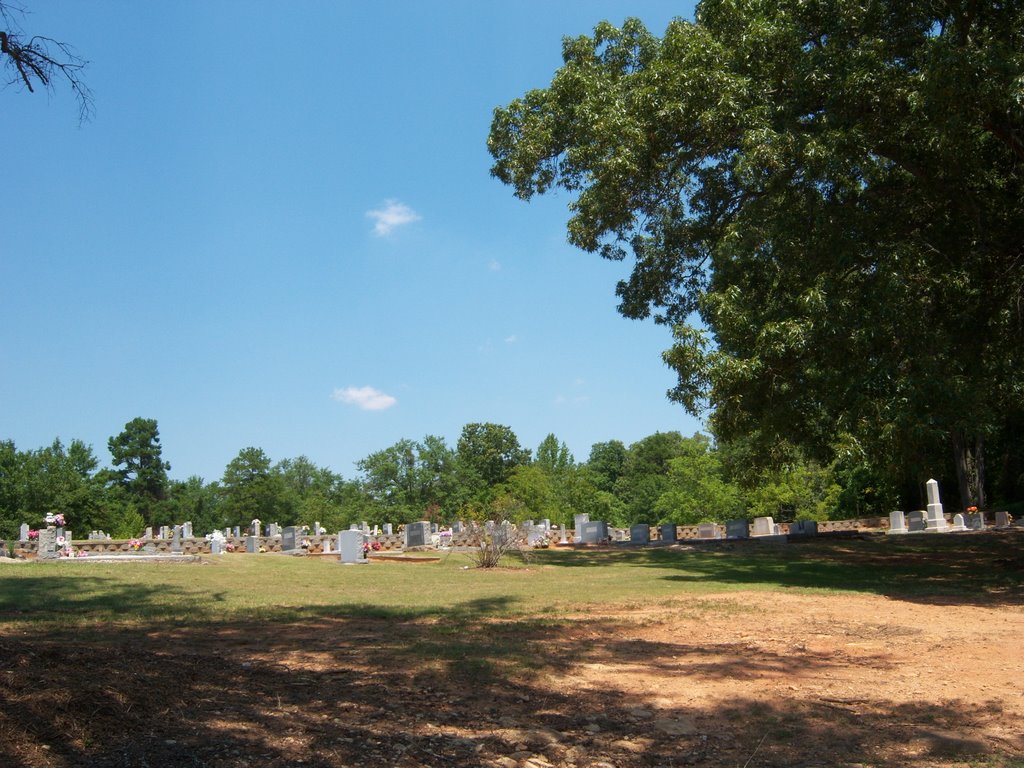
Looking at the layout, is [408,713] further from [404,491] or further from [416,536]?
[404,491]

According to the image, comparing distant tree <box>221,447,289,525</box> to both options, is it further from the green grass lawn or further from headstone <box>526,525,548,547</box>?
A: the green grass lawn

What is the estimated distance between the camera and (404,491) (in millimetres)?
62719

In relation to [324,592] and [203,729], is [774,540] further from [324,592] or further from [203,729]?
[203,729]

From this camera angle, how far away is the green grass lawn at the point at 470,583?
10508 millimetres

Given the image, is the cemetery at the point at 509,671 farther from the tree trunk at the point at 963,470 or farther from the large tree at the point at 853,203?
the tree trunk at the point at 963,470

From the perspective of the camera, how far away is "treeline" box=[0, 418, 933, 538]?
48.9 metres

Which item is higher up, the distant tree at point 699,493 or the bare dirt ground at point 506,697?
the distant tree at point 699,493

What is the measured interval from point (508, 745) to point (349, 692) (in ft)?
4.72

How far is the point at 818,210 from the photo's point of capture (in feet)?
47.7

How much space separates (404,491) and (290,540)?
102ft

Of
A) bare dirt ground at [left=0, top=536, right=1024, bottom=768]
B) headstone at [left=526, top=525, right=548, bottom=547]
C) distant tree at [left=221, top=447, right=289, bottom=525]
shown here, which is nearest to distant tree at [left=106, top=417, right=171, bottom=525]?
distant tree at [left=221, top=447, right=289, bottom=525]

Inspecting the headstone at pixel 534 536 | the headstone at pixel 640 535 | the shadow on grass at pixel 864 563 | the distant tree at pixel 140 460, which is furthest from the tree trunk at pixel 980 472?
the distant tree at pixel 140 460

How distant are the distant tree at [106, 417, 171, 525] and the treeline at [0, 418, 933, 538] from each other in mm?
106

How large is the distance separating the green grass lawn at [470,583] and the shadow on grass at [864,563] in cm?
4
